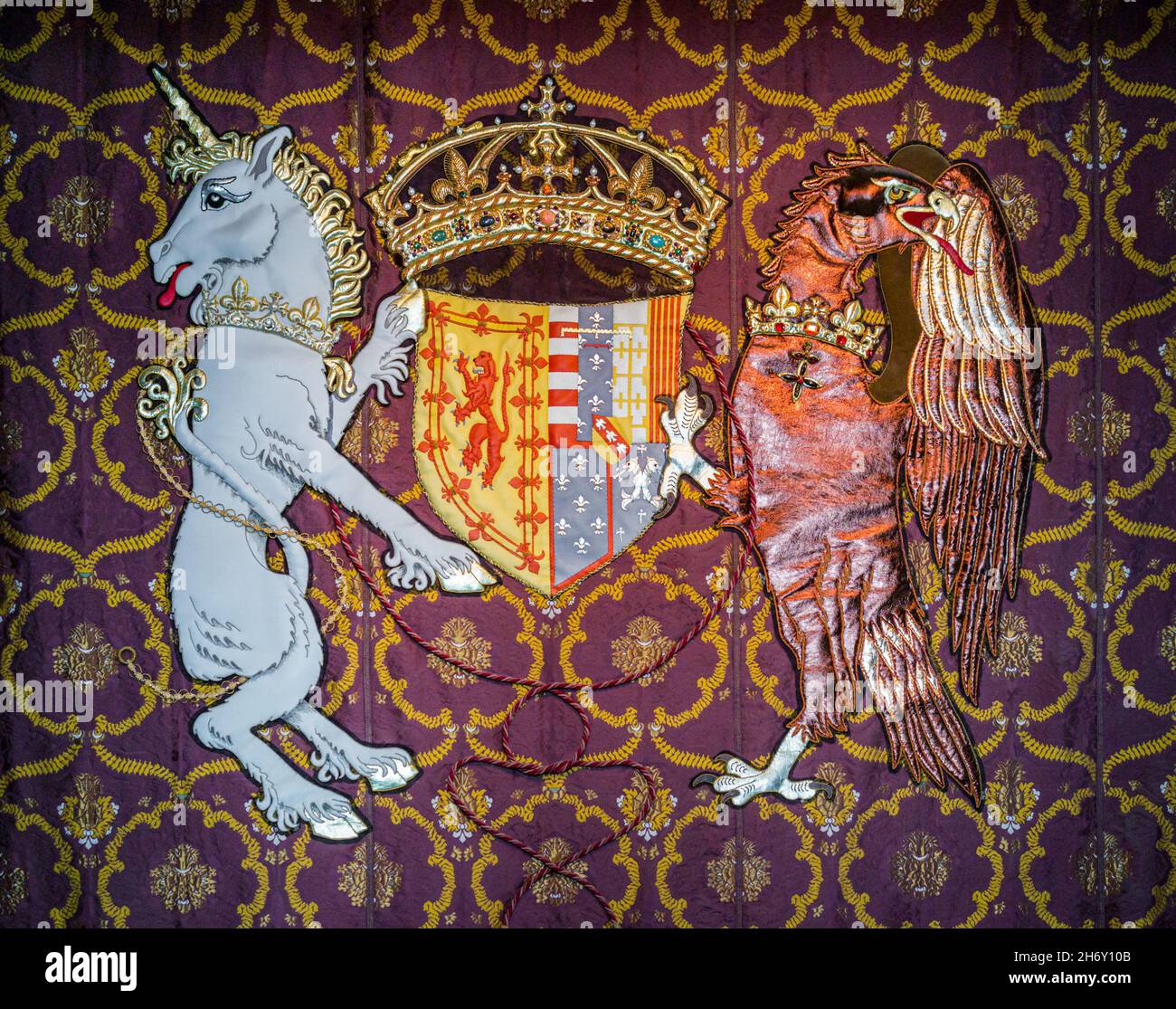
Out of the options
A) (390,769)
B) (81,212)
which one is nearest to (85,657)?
(390,769)

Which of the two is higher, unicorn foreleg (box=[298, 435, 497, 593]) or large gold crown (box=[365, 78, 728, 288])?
large gold crown (box=[365, 78, 728, 288])

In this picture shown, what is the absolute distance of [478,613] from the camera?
2799mm

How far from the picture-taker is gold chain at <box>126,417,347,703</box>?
109 inches

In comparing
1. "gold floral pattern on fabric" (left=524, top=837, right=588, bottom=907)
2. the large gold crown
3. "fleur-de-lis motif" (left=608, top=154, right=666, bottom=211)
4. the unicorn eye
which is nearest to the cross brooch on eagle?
the large gold crown

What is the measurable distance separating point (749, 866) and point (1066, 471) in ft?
4.89

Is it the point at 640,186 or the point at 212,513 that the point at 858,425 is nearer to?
the point at 640,186

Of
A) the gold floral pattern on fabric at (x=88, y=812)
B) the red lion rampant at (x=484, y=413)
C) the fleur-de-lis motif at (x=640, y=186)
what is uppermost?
the fleur-de-lis motif at (x=640, y=186)

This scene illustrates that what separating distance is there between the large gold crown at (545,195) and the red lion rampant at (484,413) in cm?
33

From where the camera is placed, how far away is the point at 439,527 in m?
2.79

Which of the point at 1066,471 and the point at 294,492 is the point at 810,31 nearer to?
the point at 1066,471

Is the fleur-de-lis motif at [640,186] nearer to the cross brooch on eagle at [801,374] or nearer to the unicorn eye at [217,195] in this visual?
the cross brooch on eagle at [801,374]

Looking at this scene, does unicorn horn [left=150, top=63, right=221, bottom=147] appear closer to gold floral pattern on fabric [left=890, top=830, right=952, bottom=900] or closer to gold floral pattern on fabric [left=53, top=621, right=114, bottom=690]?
gold floral pattern on fabric [left=53, top=621, right=114, bottom=690]

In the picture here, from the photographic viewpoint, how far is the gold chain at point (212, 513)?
278 centimetres

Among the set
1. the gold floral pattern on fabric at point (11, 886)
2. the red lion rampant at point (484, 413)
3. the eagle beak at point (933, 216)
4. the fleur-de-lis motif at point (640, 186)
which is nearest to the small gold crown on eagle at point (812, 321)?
the eagle beak at point (933, 216)
